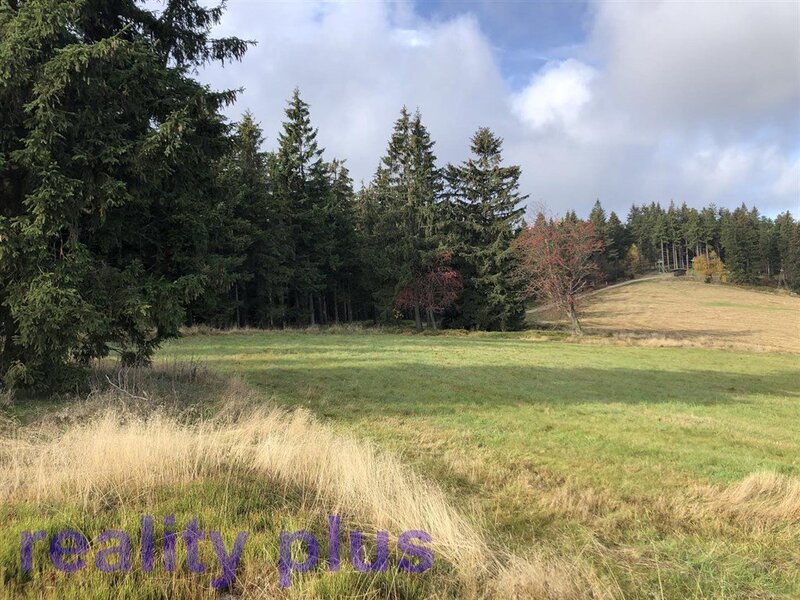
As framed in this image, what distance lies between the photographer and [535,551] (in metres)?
4.17

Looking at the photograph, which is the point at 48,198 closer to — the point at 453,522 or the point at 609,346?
the point at 453,522

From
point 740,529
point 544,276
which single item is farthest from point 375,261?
point 740,529

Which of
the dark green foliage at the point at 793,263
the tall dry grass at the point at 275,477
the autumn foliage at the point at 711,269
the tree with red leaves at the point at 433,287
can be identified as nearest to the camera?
the tall dry grass at the point at 275,477

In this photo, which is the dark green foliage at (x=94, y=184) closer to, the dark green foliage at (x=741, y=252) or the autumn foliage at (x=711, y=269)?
the autumn foliage at (x=711, y=269)

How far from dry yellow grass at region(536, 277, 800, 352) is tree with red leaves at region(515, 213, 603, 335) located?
331 centimetres

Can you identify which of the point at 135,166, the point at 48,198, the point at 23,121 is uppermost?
the point at 23,121

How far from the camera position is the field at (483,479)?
3.70 metres

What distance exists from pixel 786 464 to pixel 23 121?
48.8ft

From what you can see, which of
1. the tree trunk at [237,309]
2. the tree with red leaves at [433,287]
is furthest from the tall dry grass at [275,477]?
the tree with red leaves at [433,287]

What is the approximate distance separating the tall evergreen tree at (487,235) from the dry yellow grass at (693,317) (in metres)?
7.66

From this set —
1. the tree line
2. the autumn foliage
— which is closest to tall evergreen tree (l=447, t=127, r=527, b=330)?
the tree line

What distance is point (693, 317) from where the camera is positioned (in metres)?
56.5

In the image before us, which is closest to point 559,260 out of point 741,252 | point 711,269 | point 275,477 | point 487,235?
point 487,235

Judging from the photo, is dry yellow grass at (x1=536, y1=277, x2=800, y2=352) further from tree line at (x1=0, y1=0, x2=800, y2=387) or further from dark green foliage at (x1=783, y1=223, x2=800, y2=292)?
tree line at (x1=0, y1=0, x2=800, y2=387)
